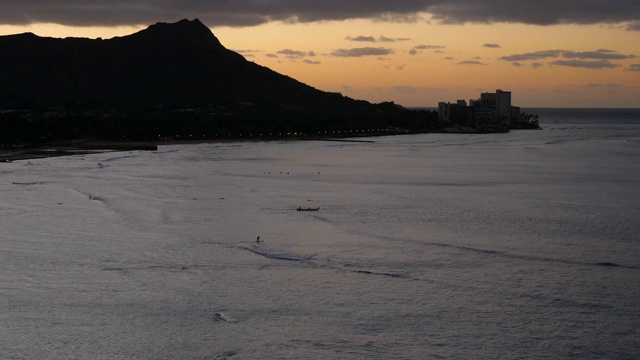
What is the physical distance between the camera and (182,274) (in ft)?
81.2

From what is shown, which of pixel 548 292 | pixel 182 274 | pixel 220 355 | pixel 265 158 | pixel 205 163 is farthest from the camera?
pixel 265 158

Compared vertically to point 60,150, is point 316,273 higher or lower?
lower

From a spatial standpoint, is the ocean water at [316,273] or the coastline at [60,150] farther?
the coastline at [60,150]

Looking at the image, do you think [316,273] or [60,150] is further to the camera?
[60,150]

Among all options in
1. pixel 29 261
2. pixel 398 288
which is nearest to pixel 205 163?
pixel 29 261

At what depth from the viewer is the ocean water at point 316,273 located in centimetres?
1852

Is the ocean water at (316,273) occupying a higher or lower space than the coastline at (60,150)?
lower

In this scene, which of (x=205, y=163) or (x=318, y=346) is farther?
(x=205, y=163)

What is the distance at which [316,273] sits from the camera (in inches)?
985

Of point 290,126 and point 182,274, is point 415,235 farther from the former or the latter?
point 290,126

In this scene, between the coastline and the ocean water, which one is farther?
the coastline

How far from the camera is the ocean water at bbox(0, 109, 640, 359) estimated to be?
60.7ft

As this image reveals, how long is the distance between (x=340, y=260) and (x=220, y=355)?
1000cm

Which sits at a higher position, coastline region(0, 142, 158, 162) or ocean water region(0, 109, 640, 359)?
coastline region(0, 142, 158, 162)
